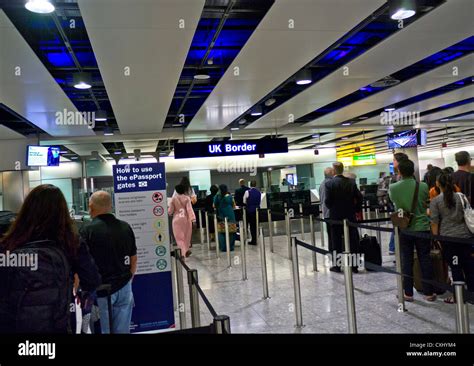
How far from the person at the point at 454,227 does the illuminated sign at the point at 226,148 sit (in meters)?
6.85

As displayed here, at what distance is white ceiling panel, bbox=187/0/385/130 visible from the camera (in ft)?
15.7

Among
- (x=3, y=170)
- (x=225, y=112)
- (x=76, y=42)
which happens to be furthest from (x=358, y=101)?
(x=3, y=170)

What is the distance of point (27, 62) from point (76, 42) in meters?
0.86

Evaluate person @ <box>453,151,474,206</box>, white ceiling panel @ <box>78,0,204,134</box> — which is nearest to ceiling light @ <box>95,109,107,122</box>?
white ceiling panel @ <box>78,0,204,134</box>

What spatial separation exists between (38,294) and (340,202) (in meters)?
5.36

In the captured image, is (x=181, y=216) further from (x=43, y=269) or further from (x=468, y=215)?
(x=43, y=269)

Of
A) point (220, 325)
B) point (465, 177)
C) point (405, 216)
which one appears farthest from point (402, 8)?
point (220, 325)

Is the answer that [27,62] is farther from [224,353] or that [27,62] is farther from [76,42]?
[224,353]

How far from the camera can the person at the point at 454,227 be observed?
14.8 feet
